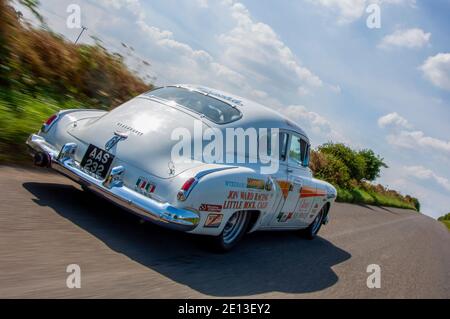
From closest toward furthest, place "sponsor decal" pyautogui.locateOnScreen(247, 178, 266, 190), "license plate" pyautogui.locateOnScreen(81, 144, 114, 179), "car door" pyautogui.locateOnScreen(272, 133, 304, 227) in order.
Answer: "license plate" pyautogui.locateOnScreen(81, 144, 114, 179) → "sponsor decal" pyautogui.locateOnScreen(247, 178, 266, 190) → "car door" pyautogui.locateOnScreen(272, 133, 304, 227)

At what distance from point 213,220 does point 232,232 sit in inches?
31.7

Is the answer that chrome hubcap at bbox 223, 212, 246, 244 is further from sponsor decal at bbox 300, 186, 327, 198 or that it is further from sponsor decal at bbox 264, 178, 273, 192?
sponsor decal at bbox 300, 186, 327, 198

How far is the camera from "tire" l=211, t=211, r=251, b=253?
16.3 ft

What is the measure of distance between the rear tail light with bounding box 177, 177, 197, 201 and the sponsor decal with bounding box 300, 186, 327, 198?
266 centimetres

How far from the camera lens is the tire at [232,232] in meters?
4.98

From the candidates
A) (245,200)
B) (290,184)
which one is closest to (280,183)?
(290,184)

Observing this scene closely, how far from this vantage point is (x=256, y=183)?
16.3ft

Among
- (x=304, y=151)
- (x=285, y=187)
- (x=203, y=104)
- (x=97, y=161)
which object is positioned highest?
(x=304, y=151)

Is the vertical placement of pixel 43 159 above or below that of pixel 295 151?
below

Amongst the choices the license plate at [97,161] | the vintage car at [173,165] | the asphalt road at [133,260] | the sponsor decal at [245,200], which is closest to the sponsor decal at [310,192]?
the vintage car at [173,165]

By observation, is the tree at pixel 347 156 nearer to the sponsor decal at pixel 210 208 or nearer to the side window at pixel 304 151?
the side window at pixel 304 151

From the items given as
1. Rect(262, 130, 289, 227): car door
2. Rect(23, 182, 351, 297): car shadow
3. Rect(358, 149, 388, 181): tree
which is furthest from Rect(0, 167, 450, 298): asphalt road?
Rect(358, 149, 388, 181): tree

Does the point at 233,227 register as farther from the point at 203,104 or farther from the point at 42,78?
the point at 42,78
